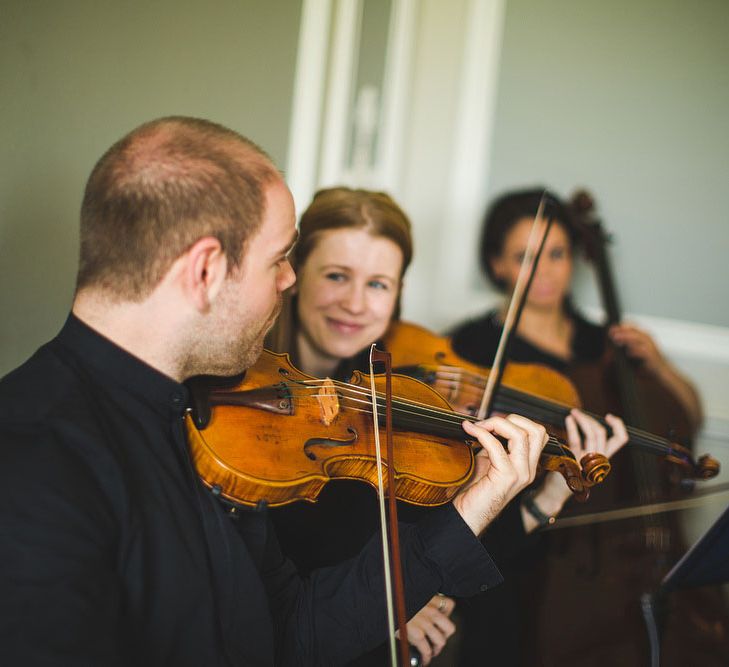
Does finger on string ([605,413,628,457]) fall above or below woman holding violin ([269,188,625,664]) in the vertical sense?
below

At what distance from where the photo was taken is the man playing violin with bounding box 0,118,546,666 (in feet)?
2.17

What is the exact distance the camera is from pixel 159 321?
852mm

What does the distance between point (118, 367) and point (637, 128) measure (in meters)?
2.20

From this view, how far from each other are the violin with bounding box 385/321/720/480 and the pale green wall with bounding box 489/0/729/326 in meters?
1.03

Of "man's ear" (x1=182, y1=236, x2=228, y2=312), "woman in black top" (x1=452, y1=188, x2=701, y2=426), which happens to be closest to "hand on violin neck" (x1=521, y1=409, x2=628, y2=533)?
"woman in black top" (x1=452, y1=188, x2=701, y2=426)

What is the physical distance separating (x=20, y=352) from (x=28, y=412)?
1.64 feet

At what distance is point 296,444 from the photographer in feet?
3.08

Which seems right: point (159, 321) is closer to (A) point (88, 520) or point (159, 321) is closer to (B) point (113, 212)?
(B) point (113, 212)

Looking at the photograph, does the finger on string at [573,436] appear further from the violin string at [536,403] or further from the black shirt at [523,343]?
the black shirt at [523,343]

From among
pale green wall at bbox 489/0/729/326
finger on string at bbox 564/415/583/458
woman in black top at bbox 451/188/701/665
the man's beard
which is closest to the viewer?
the man's beard

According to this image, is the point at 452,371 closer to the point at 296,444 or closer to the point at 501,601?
the point at 501,601

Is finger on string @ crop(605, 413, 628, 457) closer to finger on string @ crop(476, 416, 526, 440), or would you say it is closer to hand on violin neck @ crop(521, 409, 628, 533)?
hand on violin neck @ crop(521, 409, 628, 533)

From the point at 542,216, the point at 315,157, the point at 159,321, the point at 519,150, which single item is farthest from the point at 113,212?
the point at 519,150

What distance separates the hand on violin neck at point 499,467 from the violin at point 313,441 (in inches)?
1.9
